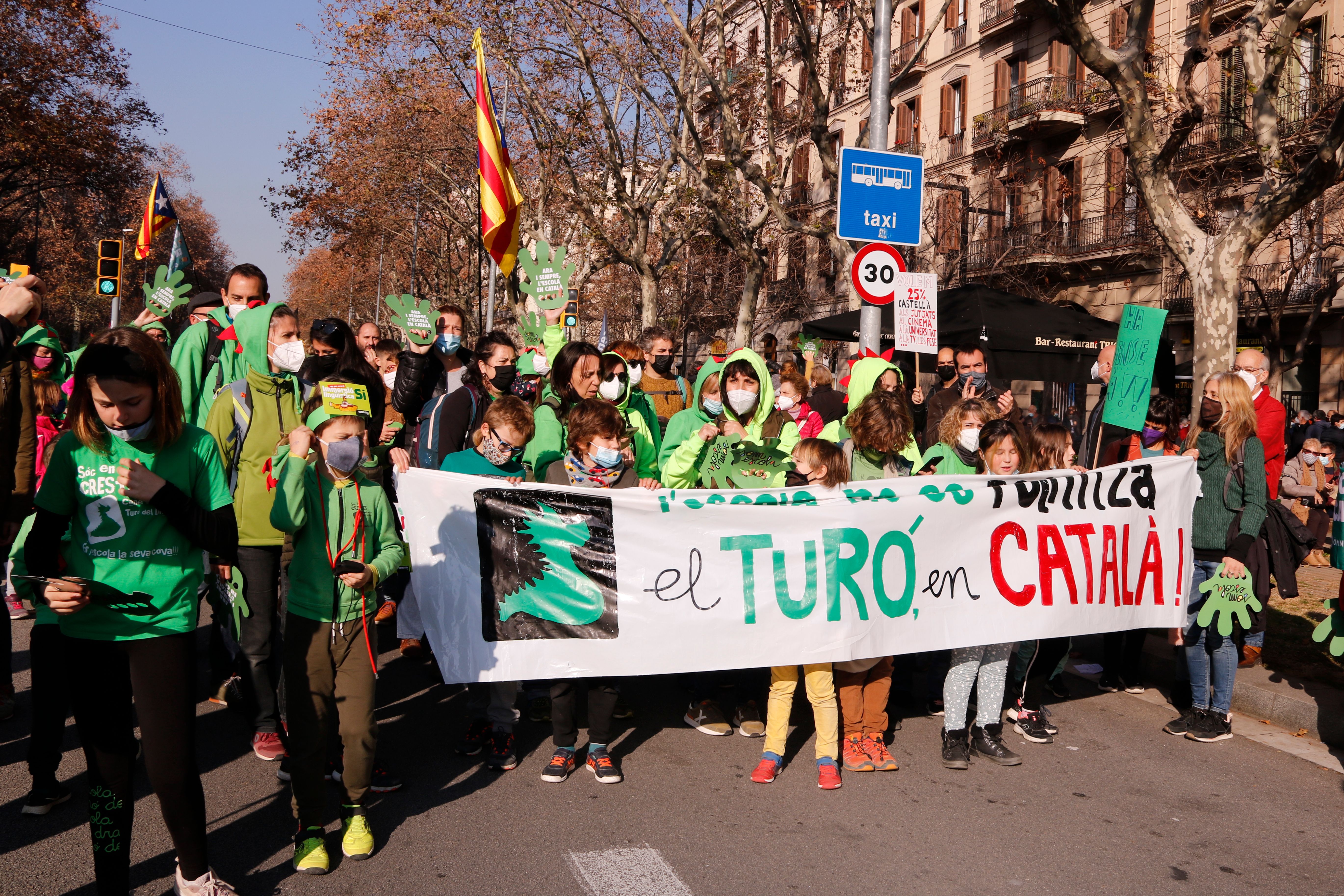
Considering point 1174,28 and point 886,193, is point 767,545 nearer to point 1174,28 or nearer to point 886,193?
point 886,193

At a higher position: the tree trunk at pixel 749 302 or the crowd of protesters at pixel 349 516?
the tree trunk at pixel 749 302

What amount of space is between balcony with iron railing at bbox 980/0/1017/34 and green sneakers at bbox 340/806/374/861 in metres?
30.8

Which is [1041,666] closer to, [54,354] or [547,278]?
[547,278]

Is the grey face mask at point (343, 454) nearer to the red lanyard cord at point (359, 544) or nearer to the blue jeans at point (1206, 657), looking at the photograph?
the red lanyard cord at point (359, 544)

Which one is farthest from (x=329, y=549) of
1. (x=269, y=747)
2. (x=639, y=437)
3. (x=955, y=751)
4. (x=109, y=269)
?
(x=109, y=269)

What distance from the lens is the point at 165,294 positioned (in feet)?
25.4

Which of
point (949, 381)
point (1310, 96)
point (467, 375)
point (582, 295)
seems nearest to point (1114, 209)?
point (1310, 96)

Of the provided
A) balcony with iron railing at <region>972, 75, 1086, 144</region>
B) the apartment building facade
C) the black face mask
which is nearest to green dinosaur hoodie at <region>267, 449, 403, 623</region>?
the black face mask

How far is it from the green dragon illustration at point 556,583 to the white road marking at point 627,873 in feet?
3.81

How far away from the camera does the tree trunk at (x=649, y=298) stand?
2378cm

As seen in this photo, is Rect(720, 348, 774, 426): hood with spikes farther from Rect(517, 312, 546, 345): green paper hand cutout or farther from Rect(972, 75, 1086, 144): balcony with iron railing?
Rect(972, 75, 1086, 144): balcony with iron railing

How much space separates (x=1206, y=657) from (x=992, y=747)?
54.8 inches

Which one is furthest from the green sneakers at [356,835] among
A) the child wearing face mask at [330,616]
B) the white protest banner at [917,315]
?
the white protest banner at [917,315]

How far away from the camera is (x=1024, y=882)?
387 cm
